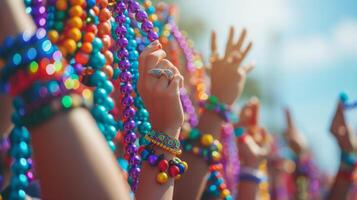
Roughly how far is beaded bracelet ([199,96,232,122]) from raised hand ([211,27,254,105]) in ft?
0.17

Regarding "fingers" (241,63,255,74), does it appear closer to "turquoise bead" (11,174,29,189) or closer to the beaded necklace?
the beaded necklace

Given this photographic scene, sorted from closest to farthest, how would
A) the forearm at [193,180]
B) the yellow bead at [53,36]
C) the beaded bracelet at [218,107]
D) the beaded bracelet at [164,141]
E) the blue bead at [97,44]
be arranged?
the yellow bead at [53,36]
the blue bead at [97,44]
the beaded bracelet at [164,141]
the forearm at [193,180]
the beaded bracelet at [218,107]

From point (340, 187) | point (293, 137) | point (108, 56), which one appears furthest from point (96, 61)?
point (293, 137)

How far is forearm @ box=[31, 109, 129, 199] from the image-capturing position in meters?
0.75

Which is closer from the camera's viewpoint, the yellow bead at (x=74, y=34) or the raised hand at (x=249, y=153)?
the yellow bead at (x=74, y=34)

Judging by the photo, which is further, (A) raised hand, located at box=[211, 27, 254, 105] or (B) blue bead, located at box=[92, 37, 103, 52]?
(A) raised hand, located at box=[211, 27, 254, 105]

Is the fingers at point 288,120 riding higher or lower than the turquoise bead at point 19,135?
lower

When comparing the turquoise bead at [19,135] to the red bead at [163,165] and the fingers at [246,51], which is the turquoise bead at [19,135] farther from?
the fingers at [246,51]

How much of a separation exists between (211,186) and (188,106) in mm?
310

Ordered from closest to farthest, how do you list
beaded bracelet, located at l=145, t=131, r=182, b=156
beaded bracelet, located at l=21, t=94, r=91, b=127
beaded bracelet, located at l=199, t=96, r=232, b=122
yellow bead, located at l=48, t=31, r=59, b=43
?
1. beaded bracelet, located at l=21, t=94, r=91, b=127
2. yellow bead, located at l=48, t=31, r=59, b=43
3. beaded bracelet, located at l=145, t=131, r=182, b=156
4. beaded bracelet, located at l=199, t=96, r=232, b=122

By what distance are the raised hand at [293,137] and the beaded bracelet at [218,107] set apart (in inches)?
68.4

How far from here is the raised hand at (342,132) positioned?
2912mm

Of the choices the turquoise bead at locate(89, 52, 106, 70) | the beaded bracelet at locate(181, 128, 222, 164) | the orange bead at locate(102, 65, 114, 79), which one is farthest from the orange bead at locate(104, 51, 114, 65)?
the beaded bracelet at locate(181, 128, 222, 164)

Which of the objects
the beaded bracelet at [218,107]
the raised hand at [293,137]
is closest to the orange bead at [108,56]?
the beaded bracelet at [218,107]
